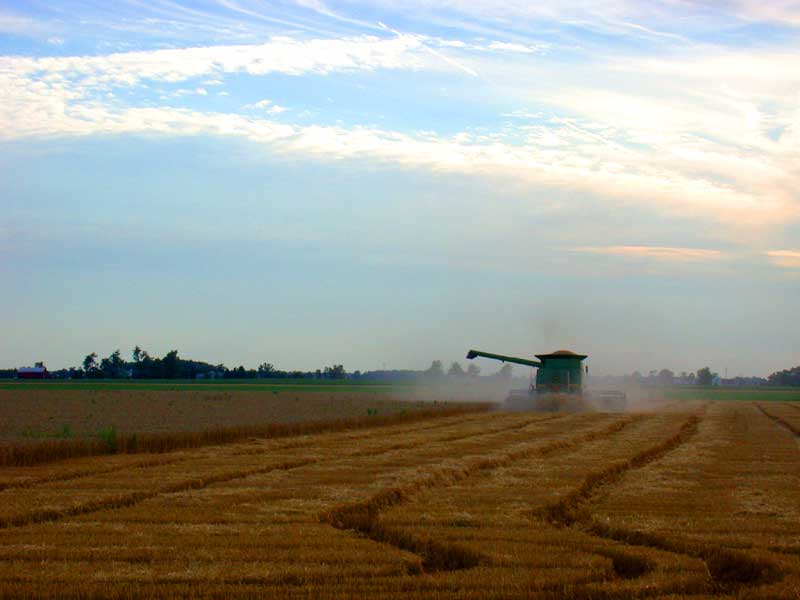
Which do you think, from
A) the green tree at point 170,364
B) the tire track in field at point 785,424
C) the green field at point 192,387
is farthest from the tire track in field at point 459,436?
the green tree at point 170,364

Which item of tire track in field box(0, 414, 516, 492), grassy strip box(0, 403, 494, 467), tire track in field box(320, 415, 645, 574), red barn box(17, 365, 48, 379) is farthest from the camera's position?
red barn box(17, 365, 48, 379)

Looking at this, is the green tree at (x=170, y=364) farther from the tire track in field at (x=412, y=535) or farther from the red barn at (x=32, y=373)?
the tire track in field at (x=412, y=535)

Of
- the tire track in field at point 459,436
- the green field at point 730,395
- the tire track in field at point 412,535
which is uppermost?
the green field at point 730,395

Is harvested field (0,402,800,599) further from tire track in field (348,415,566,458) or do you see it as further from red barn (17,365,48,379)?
red barn (17,365,48,379)

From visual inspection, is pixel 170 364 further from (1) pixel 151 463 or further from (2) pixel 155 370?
(1) pixel 151 463

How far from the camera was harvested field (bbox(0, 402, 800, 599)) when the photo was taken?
11391 mm

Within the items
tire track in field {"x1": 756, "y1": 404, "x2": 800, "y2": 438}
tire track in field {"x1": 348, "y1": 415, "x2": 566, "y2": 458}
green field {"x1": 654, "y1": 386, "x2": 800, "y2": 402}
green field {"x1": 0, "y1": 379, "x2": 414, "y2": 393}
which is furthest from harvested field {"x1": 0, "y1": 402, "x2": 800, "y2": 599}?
green field {"x1": 0, "y1": 379, "x2": 414, "y2": 393}

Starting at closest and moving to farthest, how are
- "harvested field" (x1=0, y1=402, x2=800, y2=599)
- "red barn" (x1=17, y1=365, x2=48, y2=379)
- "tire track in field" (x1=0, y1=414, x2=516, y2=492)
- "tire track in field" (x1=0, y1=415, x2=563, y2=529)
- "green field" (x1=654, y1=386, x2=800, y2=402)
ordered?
"harvested field" (x1=0, y1=402, x2=800, y2=599) < "tire track in field" (x1=0, y1=415, x2=563, y2=529) < "tire track in field" (x1=0, y1=414, x2=516, y2=492) < "green field" (x1=654, y1=386, x2=800, y2=402) < "red barn" (x1=17, y1=365, x2=48, y2=379)

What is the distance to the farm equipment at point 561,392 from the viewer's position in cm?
5447

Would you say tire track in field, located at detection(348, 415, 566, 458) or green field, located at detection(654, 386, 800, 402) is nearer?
tire track in field, located at detection(348, 415, 566, 458)

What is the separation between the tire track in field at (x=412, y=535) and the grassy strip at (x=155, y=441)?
9.81 metres

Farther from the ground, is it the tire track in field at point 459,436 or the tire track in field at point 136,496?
the tire track in field at point 459,436

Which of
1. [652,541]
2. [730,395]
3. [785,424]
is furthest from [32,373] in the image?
[652,541]

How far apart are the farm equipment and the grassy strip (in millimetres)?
16349
